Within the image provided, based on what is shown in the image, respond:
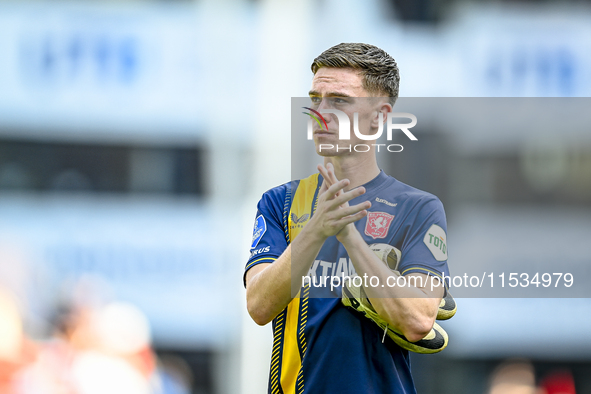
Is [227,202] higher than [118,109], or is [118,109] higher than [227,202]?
[118,109]

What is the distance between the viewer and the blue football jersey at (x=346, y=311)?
78.2 inches

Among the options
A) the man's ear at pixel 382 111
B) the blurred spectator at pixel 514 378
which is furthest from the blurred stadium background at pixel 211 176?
the man's ear at pixel 382 111

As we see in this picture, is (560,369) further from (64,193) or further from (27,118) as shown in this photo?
(27,118)

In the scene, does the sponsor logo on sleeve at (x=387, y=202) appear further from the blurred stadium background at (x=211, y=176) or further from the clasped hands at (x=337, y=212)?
the blurred stadium background at (x=211, y=176)

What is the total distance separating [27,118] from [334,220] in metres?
5.87

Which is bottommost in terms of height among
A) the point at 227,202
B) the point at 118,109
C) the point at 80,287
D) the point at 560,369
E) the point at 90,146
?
the point at 560,369

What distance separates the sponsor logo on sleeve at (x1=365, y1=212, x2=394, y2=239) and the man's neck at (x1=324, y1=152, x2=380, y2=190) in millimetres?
135

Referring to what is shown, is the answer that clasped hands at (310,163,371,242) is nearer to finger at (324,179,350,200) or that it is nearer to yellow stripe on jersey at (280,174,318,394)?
finger at (324,179,350,200)

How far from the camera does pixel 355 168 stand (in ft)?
7.06

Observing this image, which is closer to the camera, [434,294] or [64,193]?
[434,294]

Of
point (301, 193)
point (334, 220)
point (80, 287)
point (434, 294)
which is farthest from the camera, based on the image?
point (80, 287)

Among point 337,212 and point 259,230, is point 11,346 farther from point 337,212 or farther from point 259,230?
point 337,212

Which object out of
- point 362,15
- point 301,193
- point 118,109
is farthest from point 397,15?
point 301,193

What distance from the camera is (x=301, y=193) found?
224 cm
